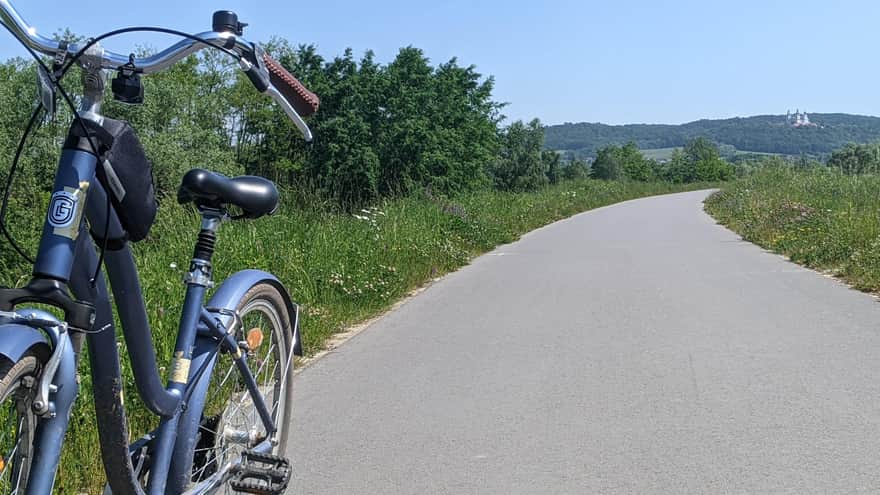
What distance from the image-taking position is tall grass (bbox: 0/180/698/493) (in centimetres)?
446

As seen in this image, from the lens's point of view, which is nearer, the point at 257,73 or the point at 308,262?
the point at 257,73

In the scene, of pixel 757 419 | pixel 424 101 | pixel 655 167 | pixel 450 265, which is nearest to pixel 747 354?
pixel 757 419

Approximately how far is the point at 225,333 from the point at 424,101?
48703mm

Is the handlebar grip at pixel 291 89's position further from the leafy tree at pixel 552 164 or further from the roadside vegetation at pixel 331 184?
the leafy tree at pixel 552 164

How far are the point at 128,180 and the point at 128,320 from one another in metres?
0.39

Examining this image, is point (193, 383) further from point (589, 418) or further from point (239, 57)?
point (589, 418)

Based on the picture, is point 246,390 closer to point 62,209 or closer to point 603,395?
point 62,209

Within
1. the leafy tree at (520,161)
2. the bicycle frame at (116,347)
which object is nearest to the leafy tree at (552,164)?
the leafy tree at (520,161)

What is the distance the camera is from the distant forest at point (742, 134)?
430 ft

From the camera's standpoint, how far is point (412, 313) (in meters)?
9.34

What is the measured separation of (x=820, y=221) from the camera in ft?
52.2

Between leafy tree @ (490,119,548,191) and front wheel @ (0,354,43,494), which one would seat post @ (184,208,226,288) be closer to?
front wheel @ (0,354,43,494)

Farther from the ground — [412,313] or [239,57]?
[239,57]

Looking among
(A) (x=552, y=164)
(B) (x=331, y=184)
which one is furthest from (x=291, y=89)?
(A) (x=552, y=164)
